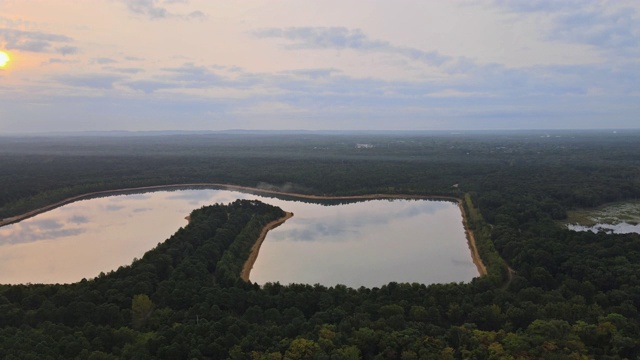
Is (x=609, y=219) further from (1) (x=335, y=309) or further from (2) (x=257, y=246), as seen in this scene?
(1) (x=335, y=309)

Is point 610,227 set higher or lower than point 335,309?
lower

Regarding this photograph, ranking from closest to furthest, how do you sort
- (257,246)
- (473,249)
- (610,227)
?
(473,249) → (257,246) → (610,227)

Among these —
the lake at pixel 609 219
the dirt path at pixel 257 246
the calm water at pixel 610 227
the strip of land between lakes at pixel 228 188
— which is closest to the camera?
the dirt path at pixel 257 246

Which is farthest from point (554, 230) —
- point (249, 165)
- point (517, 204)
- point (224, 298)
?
point (249, 165)

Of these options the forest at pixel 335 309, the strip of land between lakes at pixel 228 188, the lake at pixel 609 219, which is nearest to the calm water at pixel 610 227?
the lake at pixel 609 219

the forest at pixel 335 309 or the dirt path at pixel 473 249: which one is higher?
the forest at pixel 335 309

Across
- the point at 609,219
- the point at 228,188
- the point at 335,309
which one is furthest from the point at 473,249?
the point at 228,188

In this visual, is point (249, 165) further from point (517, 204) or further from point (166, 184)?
point (517, 204)

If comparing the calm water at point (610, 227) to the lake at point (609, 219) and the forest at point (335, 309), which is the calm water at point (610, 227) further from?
the forest at point (335, 309)

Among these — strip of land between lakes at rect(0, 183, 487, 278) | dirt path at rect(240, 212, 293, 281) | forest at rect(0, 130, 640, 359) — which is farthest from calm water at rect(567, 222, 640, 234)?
dirt path at rect(240, 212, 293, 281)

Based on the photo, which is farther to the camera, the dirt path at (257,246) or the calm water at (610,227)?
the calm water at (610,227)
